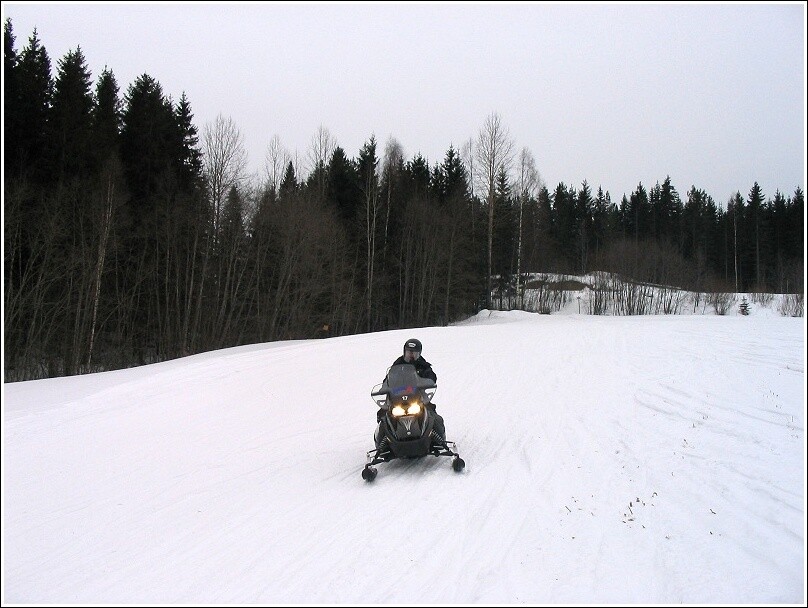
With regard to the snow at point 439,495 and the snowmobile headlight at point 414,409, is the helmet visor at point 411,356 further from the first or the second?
the snow at point 439,495

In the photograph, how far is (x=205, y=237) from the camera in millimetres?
33844

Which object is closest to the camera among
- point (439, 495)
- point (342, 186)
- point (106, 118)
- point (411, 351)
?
point (439, 495)

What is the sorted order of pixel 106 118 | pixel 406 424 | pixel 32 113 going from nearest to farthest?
pixel 406 424
pixel 32 113
pixel 106 118

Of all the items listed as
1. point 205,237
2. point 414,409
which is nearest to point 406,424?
point 414,409

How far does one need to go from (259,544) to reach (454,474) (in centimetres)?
316

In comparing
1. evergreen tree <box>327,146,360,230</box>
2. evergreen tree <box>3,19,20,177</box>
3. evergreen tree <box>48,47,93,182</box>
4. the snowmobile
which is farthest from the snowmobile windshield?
evergreen tree <box>327,146,360,230</box>

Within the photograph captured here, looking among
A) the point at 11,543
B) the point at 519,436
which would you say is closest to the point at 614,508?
the point at 519,436

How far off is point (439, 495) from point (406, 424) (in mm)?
1182

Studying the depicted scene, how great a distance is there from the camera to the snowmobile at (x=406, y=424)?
777 cm

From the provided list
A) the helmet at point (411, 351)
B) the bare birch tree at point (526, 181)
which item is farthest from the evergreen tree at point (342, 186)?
the helmet at point (411, 351)

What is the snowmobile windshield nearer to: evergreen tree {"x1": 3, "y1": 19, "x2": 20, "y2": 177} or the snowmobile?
the snowmobile

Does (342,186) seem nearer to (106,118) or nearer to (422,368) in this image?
(106,118)

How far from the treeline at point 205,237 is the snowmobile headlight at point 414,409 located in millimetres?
23258

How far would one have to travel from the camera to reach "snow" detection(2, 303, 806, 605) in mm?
4715
